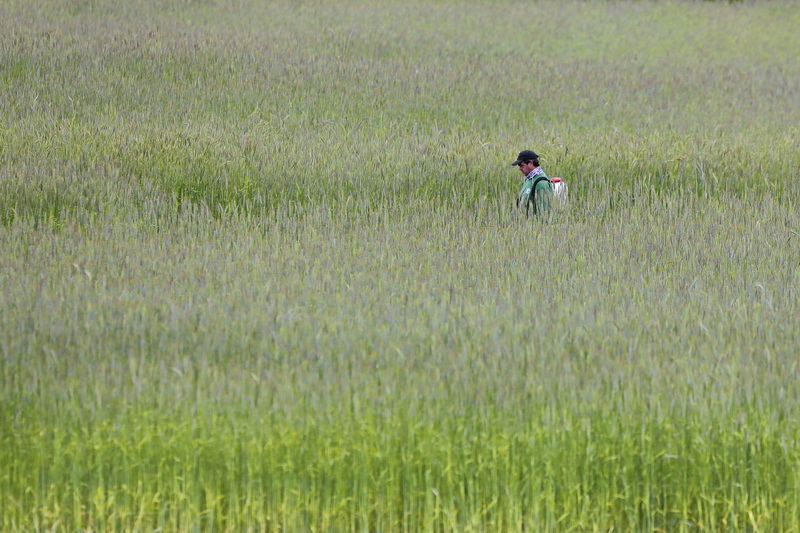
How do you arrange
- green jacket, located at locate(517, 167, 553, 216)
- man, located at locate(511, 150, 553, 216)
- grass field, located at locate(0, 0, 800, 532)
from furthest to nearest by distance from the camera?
green jacket, located at locate(517, 167, 553, 216)
man, located at locate(511, 150, 553, 216)
grass field, located at locate(0, 0, 800, 532)

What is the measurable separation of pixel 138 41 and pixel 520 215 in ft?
27.5

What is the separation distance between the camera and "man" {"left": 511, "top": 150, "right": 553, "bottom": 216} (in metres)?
7.64

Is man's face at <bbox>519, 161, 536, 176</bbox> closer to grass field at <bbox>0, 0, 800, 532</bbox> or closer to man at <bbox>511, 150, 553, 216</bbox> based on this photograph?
man at <bbox>511, 150, 553, 216</bbox>

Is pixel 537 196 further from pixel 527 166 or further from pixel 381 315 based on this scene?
pixel 381 315

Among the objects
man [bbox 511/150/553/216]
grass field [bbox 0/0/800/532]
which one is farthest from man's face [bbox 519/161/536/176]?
grass field [bbox 0/0/800/532]

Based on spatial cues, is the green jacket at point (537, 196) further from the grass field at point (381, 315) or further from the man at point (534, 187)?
the grass field at point (381, 315)

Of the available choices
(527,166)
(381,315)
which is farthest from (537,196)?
(381,315)

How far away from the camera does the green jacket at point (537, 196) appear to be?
7770 mm

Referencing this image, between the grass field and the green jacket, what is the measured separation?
9.2 inches

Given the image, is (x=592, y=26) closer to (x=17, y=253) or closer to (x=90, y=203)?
(x=90, y=203)

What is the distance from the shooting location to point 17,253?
20.8ft

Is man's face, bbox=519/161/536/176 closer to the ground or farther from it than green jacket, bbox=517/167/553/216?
farther from it

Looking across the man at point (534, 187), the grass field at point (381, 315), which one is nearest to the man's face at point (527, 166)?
the man at point (534, 187)

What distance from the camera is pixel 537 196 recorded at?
779cm
